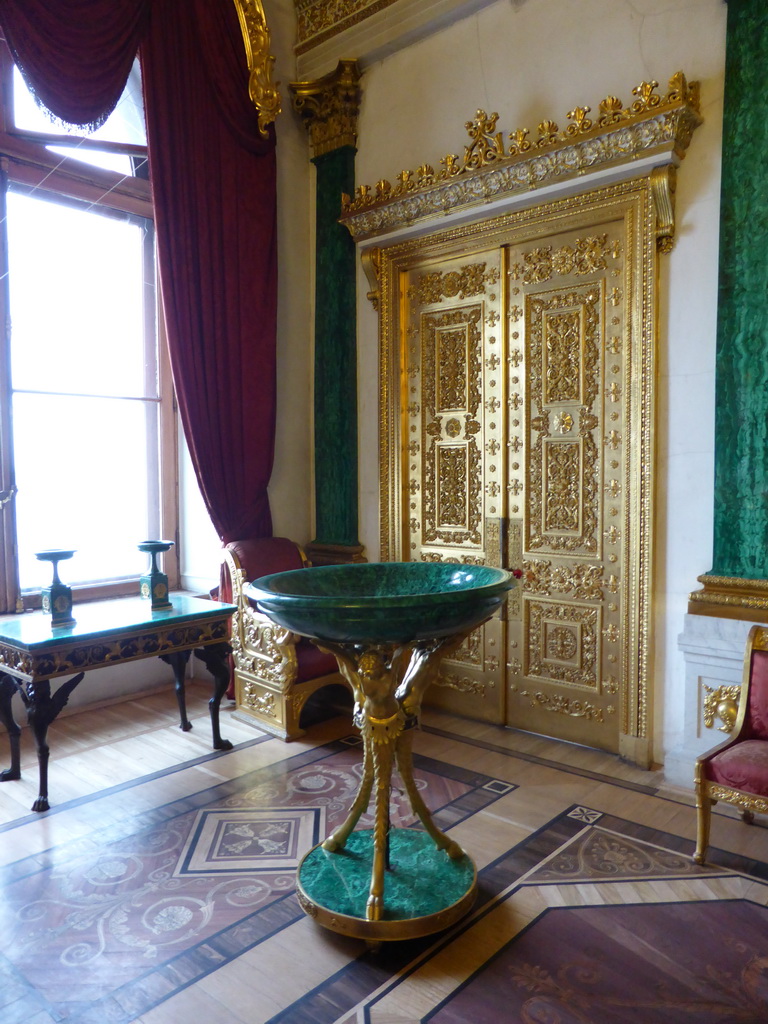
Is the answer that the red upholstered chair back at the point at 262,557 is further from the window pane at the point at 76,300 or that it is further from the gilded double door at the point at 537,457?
the window pane at the point at 76,300

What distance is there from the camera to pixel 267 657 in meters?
3.66

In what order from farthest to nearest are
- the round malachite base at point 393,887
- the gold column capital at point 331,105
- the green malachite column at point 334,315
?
the green malachite column at point 334,315, the gold column capital at point 331,105, the round malachite base at point 393,887

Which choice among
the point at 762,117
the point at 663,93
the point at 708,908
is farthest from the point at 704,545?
the point at 663,93

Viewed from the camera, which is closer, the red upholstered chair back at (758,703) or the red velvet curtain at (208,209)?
the red upholstered chair back at (758,703)

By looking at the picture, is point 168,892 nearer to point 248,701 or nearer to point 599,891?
point 599,891

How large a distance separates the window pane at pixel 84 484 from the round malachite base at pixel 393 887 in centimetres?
241

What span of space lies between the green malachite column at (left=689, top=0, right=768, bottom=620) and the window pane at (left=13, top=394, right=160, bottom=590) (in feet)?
10.2

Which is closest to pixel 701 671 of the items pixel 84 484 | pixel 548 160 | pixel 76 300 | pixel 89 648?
pixel 548 160

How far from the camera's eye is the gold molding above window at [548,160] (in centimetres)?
295

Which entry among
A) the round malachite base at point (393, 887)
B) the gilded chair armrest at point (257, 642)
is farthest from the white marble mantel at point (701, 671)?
the gilded chair armrest at point (257, 642)

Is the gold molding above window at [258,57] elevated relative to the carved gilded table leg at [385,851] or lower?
elevated

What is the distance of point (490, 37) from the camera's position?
364 centimetres

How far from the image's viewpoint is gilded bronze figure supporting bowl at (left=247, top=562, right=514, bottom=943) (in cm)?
173

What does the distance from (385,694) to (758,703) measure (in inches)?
56.3
